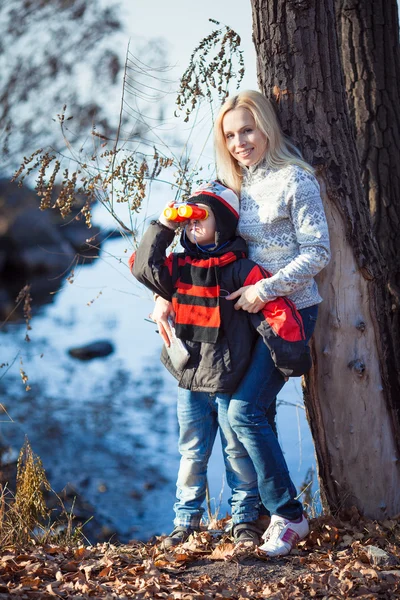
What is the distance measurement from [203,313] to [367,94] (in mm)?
2209

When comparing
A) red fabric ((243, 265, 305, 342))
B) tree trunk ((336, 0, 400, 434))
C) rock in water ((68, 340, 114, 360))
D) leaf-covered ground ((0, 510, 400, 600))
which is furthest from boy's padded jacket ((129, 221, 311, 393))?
rock in water ((68, 340, 114, 360))

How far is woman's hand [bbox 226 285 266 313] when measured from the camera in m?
3.00

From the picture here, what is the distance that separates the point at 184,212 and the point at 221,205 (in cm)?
20

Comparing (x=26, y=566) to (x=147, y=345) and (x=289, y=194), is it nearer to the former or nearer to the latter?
(x=289, y=194)

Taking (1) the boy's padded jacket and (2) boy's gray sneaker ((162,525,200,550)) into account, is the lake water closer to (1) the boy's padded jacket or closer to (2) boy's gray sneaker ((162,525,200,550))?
(1) the boy's padded jacket

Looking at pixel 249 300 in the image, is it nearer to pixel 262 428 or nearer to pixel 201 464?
pixel 262 428

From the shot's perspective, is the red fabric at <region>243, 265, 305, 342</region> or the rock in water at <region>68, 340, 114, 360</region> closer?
the red fabric at <region>243, 265, 305, 342</region>

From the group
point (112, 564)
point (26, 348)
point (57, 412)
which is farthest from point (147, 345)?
point (112, 564)

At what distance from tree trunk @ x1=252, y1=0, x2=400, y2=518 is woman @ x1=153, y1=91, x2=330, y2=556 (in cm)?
25

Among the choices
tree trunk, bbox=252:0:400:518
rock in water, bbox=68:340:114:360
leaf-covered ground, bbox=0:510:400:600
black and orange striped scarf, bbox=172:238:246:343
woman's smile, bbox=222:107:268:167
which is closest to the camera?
leaf-covered ground, bbox=0:510:400:600

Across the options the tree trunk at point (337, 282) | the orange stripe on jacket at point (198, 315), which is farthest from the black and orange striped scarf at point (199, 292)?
the tree trunk at point (337, 282)

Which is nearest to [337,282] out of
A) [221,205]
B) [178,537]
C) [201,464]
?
[221,205]

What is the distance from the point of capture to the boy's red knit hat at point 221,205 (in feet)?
10.2

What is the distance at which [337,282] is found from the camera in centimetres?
352
